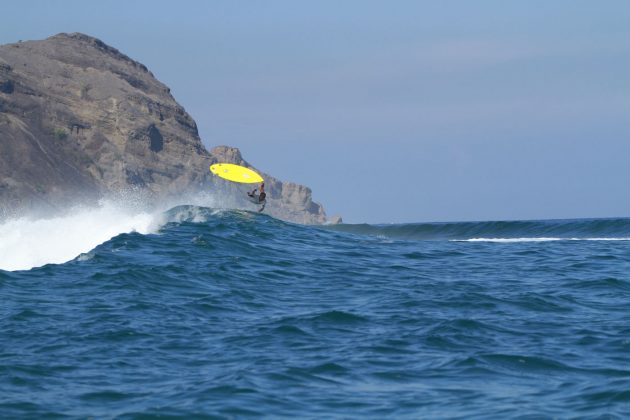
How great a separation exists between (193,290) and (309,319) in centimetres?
474

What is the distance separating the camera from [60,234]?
33.4 m

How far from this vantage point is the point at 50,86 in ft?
600

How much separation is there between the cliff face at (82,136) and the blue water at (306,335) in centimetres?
12576

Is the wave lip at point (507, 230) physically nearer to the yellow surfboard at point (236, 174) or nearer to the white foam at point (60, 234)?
the yellow surfboard at point (236, 174)

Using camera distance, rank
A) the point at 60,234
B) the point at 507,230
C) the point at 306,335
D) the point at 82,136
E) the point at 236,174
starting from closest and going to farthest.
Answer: the point at 306,335
the point at 60,234
the point at 236,174
the point at 507,230
the point at 82,136

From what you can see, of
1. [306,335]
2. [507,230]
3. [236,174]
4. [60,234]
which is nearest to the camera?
[306,335]

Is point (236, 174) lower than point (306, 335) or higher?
higher

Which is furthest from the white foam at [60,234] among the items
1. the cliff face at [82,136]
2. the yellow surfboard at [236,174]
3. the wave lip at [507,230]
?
the cliff face at [82,136]

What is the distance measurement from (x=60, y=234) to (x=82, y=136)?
146 m

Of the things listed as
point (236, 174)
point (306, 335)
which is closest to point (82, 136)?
point (236, 174)

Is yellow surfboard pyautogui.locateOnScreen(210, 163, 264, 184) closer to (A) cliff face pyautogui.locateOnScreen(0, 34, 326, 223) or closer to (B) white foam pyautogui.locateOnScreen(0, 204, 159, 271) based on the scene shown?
(B) white foam pyautogui.locateOnScreen(0, 204, 159, 271)

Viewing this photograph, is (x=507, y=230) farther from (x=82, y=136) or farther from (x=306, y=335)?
(x=82, y=136)

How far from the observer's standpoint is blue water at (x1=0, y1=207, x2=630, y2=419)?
1424 cm

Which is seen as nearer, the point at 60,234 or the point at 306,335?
the point at 306,335
